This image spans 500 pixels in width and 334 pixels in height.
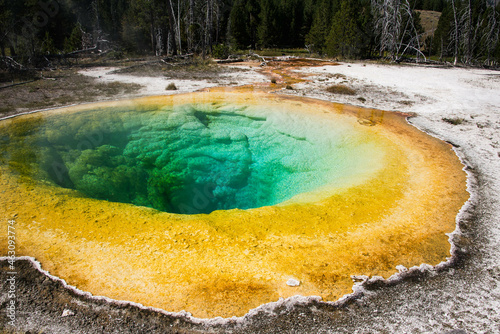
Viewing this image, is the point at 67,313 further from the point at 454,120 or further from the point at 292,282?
the point at 454,120

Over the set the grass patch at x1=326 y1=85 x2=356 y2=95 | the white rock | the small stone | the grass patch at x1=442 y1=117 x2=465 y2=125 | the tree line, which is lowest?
the small stone

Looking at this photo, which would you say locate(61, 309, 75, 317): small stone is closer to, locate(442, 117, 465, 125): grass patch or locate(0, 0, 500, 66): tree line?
locate(442, 117, 465, 125): grass patch

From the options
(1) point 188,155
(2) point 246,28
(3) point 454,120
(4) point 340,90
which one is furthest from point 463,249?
(2) point 246,28

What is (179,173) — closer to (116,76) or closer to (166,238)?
(166,238)

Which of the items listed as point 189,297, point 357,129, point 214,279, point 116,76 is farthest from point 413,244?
point 116,76

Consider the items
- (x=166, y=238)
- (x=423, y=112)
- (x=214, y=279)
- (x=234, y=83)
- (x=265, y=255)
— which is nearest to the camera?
(x=214, y=279)

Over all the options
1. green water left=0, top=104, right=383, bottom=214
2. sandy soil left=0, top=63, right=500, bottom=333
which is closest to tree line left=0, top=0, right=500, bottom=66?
green water left=0, top=104, right=383, bottom=214

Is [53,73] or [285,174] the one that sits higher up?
[53,73]
